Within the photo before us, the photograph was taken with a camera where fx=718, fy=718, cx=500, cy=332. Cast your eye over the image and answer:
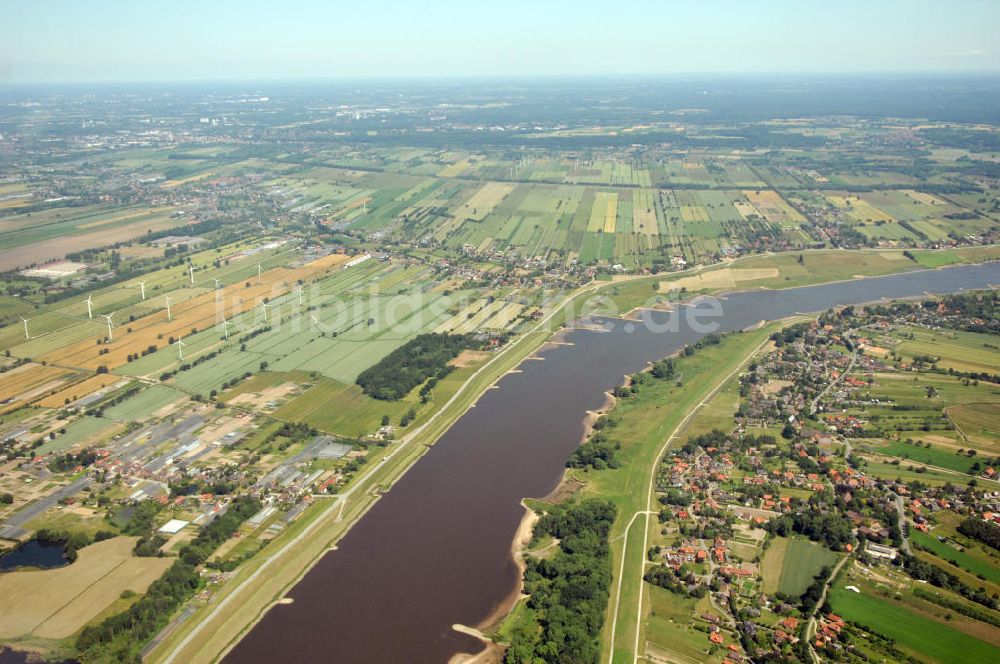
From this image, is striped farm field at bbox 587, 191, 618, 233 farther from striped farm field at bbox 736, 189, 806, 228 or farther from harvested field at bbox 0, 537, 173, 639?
harvested field at bbox 0, 537, 173, 639

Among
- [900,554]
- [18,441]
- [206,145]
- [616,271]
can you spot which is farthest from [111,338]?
[206,145]

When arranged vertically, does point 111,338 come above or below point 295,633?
above

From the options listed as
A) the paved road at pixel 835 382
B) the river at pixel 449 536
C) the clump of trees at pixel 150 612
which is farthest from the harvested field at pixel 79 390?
the paved road at pixel 835 382

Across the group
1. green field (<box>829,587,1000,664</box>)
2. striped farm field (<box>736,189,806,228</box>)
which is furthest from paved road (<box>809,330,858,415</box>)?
striped farm field (<box>736,189,806,228</box>)

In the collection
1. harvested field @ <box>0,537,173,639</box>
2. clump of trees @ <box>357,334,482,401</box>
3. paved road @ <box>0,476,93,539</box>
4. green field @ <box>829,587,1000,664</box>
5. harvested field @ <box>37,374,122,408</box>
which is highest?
clump of trees @ <box>357,334,482,401</box>

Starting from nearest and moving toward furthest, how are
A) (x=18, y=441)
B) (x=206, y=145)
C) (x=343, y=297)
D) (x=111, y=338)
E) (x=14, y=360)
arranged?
(x=18, y=441) → (x=14, y=360) → (x=111, y=338) → (x=343, y=297) → (x=206, y=145)

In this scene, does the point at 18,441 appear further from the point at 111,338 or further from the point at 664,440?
the point at 664,440

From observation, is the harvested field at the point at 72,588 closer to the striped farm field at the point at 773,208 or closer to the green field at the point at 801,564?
the green field at the point at 801,564
